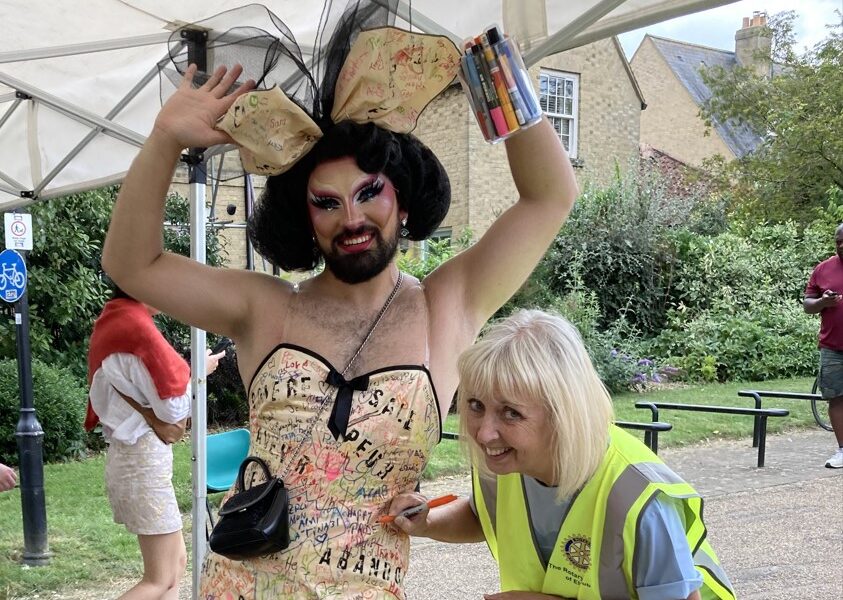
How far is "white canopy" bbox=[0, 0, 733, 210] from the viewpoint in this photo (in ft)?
7.82

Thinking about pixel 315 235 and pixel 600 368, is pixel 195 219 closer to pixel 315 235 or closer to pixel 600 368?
pixel 315 235

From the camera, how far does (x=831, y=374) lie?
22.9 ft

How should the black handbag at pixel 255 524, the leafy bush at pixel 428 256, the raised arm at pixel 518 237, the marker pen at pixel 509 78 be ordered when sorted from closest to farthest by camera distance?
the black handbag at pixel 255 524 < the marker pen at pixel 509 78 < the raised arm at pixel 518 237 < the leafy bush at pixel 428 256

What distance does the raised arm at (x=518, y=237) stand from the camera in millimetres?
1887

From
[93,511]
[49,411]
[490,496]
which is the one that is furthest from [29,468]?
[490,496]

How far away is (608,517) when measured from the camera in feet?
5.44

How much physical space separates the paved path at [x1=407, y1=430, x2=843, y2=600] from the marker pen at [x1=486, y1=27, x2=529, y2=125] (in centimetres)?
369

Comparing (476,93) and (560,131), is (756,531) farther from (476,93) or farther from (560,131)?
(560,131)

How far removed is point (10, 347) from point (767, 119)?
18807 mm

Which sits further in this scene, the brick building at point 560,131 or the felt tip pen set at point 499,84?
the brick building at point 560,131

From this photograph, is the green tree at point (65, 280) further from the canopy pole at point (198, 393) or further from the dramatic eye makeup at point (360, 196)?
the dramatic eye makeup at point (360, 196)

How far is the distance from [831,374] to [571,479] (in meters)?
6.18

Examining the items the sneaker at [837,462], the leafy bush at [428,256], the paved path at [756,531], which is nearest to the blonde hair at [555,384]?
the paved path at [756,531]

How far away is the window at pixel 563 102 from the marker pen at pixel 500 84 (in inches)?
663
